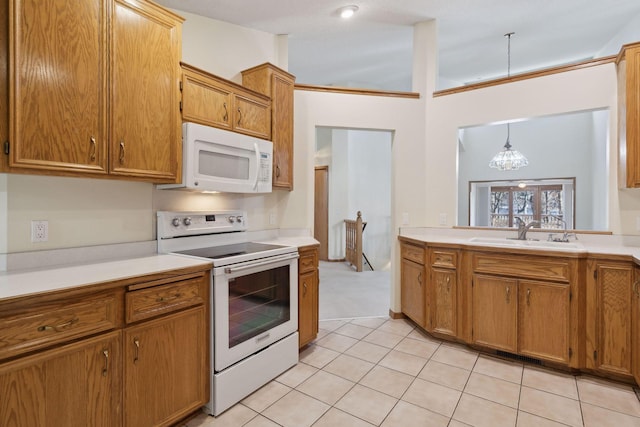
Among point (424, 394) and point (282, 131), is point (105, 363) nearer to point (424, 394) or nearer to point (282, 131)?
point (424, 394)

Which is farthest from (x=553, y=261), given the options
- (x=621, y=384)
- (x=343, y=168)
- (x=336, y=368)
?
(x=343, y=168)

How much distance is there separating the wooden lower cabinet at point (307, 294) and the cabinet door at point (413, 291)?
102 cm

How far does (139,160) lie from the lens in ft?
6.38

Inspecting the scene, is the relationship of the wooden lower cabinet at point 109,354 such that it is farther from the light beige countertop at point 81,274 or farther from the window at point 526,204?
the window at point 526,204

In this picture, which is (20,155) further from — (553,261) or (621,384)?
(621,384)

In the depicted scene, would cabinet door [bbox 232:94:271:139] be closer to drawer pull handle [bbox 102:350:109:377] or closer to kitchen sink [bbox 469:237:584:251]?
drawer pull handle [bbox 102:350:109:377]

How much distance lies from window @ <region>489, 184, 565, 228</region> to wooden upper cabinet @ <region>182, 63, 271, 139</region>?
23.1ft

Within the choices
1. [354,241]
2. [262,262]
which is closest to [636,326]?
[262,262]

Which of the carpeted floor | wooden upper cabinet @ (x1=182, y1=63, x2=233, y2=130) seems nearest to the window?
the carpeted floor

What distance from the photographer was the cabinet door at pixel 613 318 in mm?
2241

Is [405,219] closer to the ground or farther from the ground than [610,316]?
farther from the ground

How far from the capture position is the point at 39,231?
1.77 metres

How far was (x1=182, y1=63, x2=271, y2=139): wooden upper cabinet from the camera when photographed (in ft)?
7.25

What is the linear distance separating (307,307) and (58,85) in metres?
2.16
